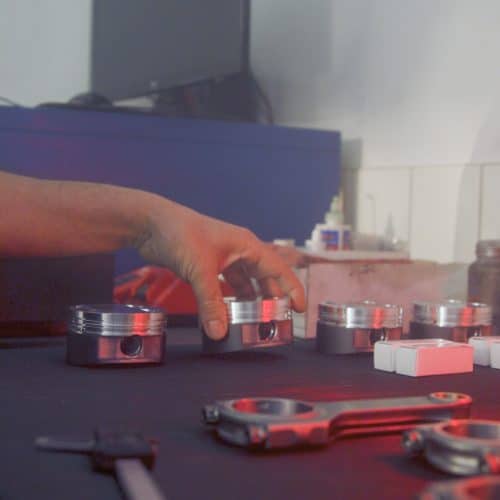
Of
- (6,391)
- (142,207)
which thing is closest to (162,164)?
(142,207)

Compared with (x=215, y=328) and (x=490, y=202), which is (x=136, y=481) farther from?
(x=490, y=202)

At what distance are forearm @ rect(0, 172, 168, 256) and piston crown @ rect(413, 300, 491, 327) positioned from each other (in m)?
0.34

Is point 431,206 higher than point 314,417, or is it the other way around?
point 431,206

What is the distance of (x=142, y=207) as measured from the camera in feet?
3.52

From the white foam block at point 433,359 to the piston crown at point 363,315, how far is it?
0.11 meters

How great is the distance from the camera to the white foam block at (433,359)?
905 millimetres

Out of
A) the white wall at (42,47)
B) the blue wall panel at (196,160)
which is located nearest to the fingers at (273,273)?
the blue wall panel at (196,160)

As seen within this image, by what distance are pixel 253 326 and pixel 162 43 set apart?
4.26 ft

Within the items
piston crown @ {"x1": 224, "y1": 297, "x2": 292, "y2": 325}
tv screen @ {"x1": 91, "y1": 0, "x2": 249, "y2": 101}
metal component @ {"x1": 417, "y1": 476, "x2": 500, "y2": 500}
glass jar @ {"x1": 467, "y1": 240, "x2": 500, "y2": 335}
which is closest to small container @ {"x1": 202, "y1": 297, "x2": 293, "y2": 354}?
piston crown @ {"x1": 224, "y1": 297, "x2": 292, "y2": 325}

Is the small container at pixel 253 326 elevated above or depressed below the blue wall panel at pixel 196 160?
below

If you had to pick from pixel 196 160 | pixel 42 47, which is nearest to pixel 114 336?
pixel 196 160

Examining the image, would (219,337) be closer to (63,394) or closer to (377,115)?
(63,394)

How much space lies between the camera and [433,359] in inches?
36.0

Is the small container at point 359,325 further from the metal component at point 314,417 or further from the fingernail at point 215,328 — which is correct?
the metal component at point 314,417
